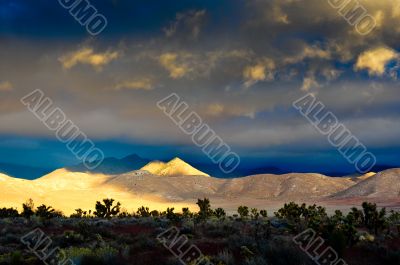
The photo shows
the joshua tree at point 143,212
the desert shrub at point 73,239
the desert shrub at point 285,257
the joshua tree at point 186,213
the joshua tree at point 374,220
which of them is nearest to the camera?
the desert shrub at point 285,257

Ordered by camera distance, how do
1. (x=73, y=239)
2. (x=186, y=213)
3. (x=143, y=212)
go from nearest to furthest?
1. (x=73, y=239)
2. (x=186, y=213)
3. (x=143, y=212)

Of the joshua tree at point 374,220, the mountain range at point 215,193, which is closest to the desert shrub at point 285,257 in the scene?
the joshua tree at point 374,220

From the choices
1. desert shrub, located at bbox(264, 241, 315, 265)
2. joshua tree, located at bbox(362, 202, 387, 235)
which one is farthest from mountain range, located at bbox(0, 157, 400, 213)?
desert shrub, located at bbox(264, 241, 315, 265)

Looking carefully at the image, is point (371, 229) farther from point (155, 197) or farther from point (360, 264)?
point (155, 197)

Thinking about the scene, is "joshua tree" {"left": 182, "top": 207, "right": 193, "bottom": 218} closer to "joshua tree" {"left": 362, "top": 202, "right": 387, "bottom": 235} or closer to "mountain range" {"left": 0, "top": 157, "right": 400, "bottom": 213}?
"joshua tree" {"left": 362, "top": 202, "right": 387, "bottom": 235}

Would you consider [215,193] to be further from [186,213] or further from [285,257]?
[285,257]

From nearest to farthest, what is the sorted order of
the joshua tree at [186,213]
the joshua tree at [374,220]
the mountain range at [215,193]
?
1. the joshua tree at [374,220]
2. the joshua tree at [186,213]
3. the mountain range at [215,193]

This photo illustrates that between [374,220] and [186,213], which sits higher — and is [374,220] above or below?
above

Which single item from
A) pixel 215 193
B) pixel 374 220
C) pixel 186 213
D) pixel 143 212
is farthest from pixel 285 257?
pixel 215 193

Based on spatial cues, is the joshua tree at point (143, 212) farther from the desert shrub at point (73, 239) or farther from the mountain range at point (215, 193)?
the mountain range at point (215, 193)

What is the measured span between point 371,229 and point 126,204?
121559mm

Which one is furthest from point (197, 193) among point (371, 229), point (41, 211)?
point (371, 229)

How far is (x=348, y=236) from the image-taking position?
19297mm

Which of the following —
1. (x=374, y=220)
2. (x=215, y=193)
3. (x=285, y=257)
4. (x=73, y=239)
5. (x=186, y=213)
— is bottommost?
(x=73, y=239)
